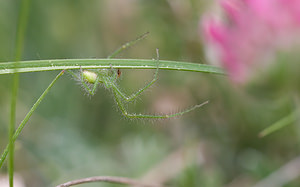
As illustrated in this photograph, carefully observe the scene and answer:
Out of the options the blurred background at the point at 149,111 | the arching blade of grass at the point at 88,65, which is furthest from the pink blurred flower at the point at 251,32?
the arching blade of grass at the point at 88,65

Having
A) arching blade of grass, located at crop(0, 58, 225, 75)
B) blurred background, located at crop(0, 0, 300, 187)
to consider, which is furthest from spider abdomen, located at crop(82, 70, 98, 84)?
blurred background, located at crop(0, 0, 300, 187)

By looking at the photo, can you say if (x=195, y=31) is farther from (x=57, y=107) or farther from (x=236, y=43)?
(x=57, y=107)

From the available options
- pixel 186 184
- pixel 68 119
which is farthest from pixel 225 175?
pixel 68 119

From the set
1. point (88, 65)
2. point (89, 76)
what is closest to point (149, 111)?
point (89, 76)

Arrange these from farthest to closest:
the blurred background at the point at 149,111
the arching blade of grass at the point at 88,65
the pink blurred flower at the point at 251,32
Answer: the blurred background at the point at 149,111 < the pink blurred flower at the point at 251,32 < the arching blade of grass at the point at 88,65

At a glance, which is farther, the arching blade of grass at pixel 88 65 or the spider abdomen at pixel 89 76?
the spider abdomen at pixel 89 76

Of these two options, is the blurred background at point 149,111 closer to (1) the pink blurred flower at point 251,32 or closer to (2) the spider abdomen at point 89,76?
(1) the pink blurred flower at point 251,32

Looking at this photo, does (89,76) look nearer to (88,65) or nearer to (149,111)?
(88,65)
